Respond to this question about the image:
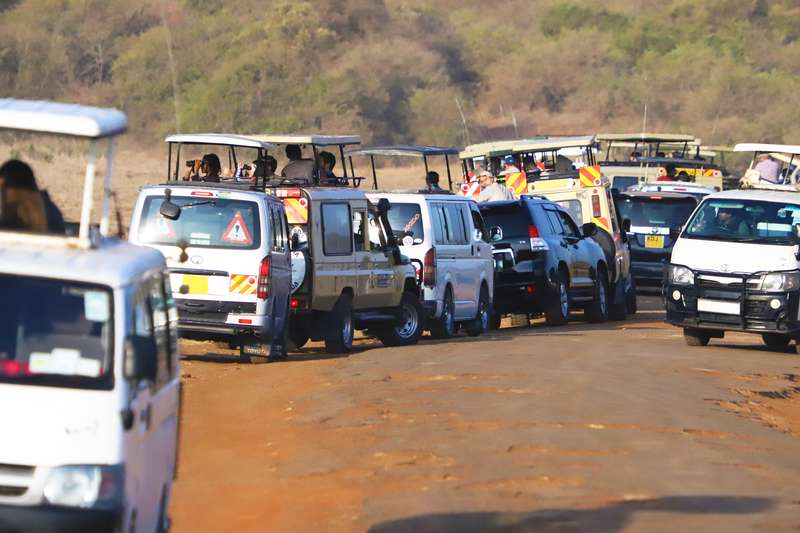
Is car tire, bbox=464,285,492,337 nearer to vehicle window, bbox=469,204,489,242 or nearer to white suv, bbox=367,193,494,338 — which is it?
white suv, bbox=367,193,494,338

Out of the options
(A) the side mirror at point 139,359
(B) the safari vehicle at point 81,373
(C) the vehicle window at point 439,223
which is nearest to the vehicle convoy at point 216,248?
(C) the vehicle window at point 439,223

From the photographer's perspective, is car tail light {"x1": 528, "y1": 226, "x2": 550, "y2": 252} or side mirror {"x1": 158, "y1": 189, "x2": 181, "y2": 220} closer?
side mirror {"x1": 158, "y1": 189, "x2": 181, "y2": 220}

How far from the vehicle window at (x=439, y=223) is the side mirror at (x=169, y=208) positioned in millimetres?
4961

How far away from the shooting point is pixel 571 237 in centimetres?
2527

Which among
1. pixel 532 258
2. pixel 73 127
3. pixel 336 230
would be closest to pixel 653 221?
pixel 532 258

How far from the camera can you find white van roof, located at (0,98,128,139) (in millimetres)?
8000

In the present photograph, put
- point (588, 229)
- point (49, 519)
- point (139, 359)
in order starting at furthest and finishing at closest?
point (588, 229), point (139, 359), point (49, 519)

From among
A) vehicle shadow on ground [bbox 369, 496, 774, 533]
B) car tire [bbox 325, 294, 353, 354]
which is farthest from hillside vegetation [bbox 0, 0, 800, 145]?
vehicle shadow on ground [bbox 369, 496, 774, 533]

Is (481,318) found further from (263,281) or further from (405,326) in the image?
(263,281)

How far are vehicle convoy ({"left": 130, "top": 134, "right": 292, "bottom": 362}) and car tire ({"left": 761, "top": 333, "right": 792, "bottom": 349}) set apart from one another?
6.96 meters

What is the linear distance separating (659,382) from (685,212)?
14090 millimetres

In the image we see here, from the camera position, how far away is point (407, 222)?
21625mm

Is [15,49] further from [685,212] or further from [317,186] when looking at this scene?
[317,186]

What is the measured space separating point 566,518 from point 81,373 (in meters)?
3.32
